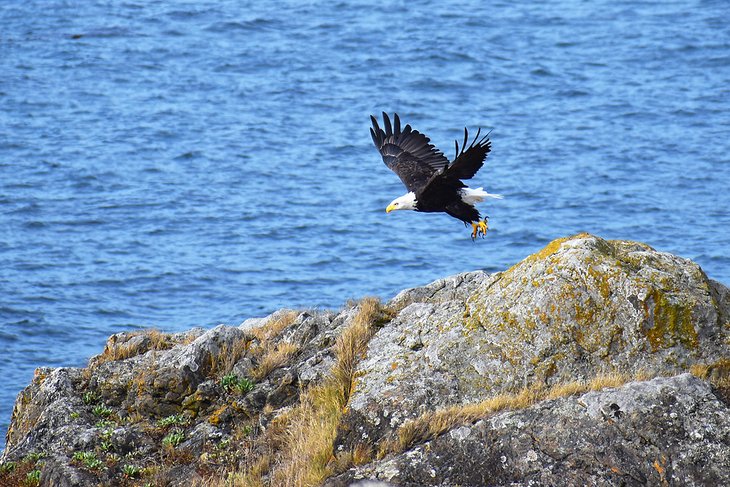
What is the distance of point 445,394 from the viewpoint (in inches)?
324

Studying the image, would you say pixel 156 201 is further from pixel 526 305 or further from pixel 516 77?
pixel 526 305

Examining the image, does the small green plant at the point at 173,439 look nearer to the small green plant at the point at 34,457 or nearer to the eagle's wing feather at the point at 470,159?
the small green plant at the point at 34,457

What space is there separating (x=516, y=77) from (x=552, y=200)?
990 cm

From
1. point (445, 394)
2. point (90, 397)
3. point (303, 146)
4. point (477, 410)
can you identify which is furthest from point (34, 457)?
point (303, 146)

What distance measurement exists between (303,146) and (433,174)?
19593 mm

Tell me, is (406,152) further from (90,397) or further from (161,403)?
(90,397)

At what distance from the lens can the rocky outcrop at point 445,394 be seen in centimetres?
728

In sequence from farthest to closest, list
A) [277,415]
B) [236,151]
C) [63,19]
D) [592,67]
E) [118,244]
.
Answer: [63,19], [592,67], [236,151], [118,244], [277,415]

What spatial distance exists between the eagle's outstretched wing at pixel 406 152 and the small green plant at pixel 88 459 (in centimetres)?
567

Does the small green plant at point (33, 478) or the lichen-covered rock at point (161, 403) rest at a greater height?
the lichen-covered rock at point (161, 403)

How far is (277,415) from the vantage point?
9383 millimetres

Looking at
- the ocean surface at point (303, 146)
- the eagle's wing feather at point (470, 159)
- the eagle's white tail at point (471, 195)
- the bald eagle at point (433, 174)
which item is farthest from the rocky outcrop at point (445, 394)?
the ocean surface at point (303, 146)

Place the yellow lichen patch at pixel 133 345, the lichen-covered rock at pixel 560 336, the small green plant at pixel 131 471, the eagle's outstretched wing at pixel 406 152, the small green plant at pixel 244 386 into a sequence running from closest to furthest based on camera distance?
the lichen-covered rock at pixel 560 336, the small green plant at pixel 131 471, the small green plant at pixel 244 386, the yellow lichen patch at pixel 133 345, the eagle's outstretched wing at pixel 406 152

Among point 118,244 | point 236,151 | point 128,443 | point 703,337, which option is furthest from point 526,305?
point 236,151
